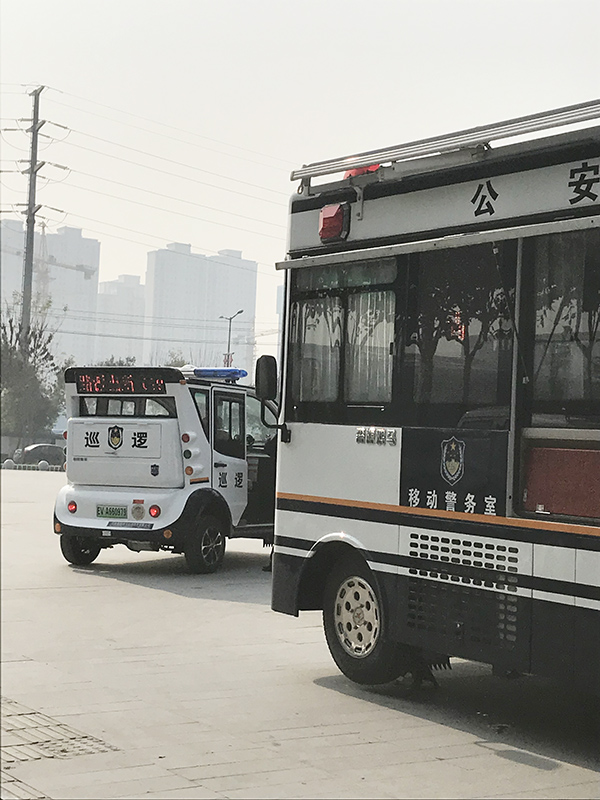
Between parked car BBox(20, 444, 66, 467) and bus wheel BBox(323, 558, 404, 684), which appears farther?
parked car BBox(20, 444, 66, 467)

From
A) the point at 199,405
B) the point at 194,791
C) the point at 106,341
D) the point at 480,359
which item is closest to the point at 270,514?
the point at 199,405

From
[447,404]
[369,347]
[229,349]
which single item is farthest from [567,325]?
[229,349]

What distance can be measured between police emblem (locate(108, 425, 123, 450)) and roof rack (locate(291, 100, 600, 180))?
5749 millimetres

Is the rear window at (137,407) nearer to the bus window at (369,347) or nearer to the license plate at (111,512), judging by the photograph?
the license plate at (111,512)

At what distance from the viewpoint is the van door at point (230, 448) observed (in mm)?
13422

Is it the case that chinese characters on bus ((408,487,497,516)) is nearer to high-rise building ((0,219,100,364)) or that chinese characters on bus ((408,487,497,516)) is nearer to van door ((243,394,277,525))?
high-rise building ((0,219,100,364))

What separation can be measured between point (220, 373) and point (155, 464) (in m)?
1.55

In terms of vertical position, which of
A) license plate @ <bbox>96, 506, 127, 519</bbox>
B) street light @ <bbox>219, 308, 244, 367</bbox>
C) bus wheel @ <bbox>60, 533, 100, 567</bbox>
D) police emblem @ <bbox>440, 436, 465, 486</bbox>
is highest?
street light @ <bbox>219, 308, 244, 367</bbox>

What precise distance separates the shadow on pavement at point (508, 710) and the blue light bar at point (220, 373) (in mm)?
6158

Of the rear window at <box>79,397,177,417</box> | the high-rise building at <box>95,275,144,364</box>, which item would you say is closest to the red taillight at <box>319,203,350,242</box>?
the high-rise building at <box>95,275,144,364</box>

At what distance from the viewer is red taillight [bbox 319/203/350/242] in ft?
25.0

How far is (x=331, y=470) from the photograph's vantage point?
757 cm

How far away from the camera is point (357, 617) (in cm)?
751

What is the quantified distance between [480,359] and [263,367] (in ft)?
6.90
